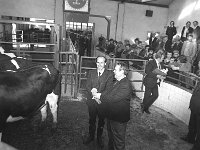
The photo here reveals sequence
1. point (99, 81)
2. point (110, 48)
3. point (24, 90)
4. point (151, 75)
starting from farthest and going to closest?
point (110, 48)
point (151, 75)
point (99, 81)
point (24, 90)

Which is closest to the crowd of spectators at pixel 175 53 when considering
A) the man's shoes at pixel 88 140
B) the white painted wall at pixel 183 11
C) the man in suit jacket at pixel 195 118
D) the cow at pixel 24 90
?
the white painted wall at pixel 183 11

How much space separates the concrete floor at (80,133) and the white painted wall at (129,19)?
10.1 m

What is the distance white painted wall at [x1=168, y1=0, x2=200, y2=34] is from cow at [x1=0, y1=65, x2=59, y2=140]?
11.0 metres

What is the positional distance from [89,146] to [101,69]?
152 cm

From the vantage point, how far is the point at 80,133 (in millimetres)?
4590

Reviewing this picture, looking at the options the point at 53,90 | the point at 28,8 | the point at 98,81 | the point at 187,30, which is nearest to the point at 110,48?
the point at 187,30

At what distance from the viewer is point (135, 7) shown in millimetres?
15211

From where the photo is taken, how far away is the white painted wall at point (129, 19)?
14.6 m

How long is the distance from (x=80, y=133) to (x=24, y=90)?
1.58 meters

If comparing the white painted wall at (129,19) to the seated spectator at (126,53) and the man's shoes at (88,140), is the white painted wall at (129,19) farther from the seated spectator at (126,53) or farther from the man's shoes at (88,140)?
the man's shoes at (88,140)

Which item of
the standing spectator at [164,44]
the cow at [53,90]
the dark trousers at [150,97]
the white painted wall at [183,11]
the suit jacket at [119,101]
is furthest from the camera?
the white painted wall at [183,11]

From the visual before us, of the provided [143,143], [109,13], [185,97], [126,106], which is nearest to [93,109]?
[126,106]

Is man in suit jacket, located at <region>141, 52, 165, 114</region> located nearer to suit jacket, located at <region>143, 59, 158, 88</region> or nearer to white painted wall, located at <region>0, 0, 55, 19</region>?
suit jacket, located at <region>143, 59, 158, 88</region>

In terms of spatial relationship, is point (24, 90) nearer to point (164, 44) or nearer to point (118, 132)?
point (118, 132)
